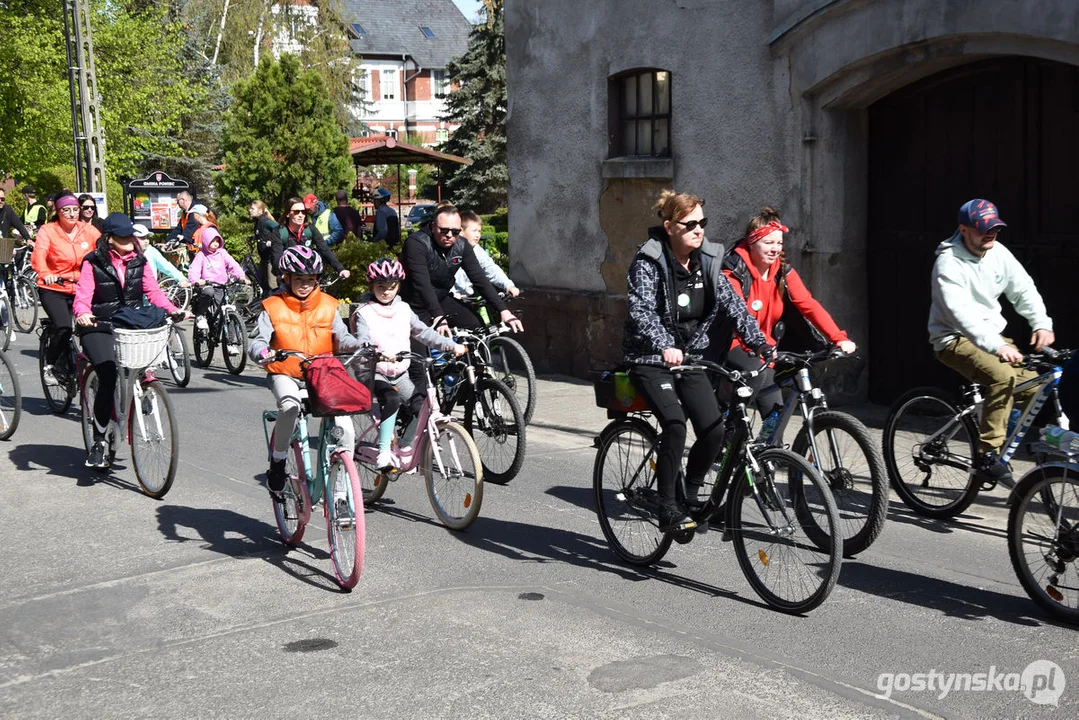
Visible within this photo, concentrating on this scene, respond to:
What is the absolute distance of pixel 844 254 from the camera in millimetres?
11555

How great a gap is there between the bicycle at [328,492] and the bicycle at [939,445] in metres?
3.26

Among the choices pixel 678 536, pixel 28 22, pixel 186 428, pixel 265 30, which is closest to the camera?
pixel 678 536

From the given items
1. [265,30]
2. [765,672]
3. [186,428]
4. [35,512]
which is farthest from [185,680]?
[265,30]

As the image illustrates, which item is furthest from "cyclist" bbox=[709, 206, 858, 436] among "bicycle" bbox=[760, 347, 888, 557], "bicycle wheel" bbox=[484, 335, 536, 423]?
"bicycle wheel" bbox=[484, 335, 536, 423]

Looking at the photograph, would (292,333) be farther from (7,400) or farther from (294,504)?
(7,400)

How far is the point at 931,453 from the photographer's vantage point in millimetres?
7613

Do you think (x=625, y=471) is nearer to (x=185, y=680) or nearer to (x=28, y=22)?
(x=185, y=680)

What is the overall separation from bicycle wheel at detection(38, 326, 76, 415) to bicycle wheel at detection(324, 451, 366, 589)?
623cm

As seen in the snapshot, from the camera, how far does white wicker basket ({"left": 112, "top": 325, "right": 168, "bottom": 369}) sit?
8.53 metres

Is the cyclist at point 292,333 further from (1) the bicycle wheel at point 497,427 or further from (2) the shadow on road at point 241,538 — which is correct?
(1) the bicycle wheel at point 497,427

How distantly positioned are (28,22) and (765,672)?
2875cm

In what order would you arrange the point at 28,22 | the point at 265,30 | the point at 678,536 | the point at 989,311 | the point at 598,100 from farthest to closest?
1. the point at 265,30
2. the point at 28,22
3. the point at 598,100
4. the point at 989,311
5. the point at 678,536

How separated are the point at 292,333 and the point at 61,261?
532 centimetres

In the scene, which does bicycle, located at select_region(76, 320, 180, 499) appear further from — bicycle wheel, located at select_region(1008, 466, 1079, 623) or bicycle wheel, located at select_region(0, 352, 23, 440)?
bicycle wheel, located at select_region(1008, 466, 1079, 623)
